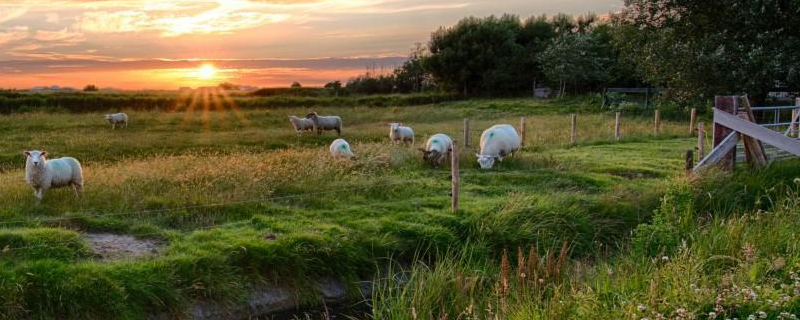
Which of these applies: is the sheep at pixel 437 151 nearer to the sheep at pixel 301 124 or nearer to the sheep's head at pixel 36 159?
the sheep's head at pixel 36 159

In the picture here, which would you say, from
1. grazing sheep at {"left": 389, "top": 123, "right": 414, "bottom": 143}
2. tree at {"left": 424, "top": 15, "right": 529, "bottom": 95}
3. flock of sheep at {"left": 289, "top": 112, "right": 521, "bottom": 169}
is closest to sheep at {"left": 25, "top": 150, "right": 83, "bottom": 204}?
flock of sheep at {"left": 289, "top": 112, "right": 521, "bottom": 169}

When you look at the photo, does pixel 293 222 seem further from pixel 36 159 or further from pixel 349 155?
pixel 349 155

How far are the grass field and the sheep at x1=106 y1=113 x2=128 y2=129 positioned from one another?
1843 centimetres

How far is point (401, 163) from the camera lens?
53.7 ft

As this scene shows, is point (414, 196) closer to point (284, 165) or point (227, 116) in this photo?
point (284, 165)

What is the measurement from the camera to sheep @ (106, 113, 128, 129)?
32.7 metres

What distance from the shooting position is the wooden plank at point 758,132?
12.6 meters

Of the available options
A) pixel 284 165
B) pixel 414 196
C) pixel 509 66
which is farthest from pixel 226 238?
pixel 509 66

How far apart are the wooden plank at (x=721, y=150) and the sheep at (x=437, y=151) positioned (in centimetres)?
585

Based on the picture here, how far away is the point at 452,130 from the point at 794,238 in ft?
72.9

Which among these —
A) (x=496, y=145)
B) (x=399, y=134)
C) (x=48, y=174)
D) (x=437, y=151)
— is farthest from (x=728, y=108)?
(x=48, y=174)

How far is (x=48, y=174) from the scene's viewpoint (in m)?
11.7

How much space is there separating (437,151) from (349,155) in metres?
2.51

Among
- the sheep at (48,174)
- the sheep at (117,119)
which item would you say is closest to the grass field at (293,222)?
the sheep at (48,174)
